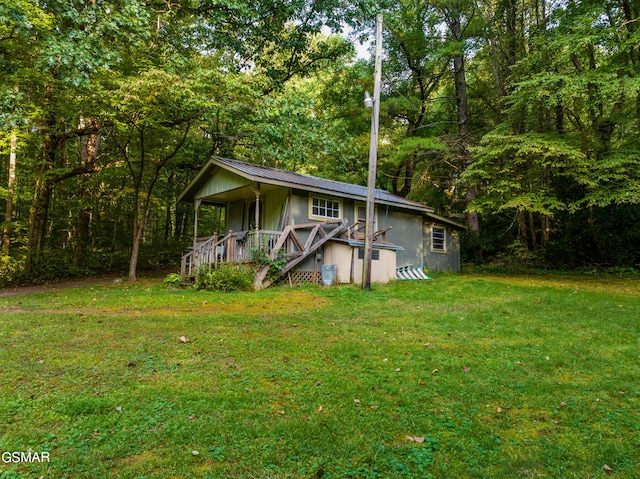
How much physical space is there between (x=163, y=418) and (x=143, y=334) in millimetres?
2693

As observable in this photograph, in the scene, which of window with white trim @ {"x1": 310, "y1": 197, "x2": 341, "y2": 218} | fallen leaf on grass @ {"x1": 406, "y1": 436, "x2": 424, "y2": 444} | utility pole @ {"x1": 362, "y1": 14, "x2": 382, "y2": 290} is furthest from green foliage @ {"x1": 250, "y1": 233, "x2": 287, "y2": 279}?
fallen leaf on grass @ {"x1": 406, "y1": 436, "x2": 424, "y2": 444}

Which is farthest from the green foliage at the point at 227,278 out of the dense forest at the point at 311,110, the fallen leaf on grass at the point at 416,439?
the fallen leaf on grass at the point at 416,439

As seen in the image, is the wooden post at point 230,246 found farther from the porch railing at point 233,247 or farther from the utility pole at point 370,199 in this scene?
the utility pole at point 370,199

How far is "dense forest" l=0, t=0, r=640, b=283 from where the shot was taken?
10.1 meters

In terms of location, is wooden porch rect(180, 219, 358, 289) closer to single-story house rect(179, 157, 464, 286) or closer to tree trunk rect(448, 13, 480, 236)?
single-story house rect(179, 157, 464, 286)

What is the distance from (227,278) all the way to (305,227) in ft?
10.1

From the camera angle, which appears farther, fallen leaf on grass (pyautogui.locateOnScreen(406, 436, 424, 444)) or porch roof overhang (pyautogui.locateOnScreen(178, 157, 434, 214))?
porch roof overhang (pyautogui.locateOnScreen(178, 157, 434, 214))

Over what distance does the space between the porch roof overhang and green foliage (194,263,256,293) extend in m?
2.57

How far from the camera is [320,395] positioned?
3.26 m

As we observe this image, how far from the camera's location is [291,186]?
1115 centimetres

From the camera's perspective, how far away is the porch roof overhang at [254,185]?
11164 millimetres

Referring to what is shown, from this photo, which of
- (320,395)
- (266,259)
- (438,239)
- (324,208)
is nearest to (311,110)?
(324,208)

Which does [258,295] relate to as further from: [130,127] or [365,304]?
[130,127]

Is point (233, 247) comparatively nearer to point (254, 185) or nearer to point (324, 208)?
point (254, 185)
